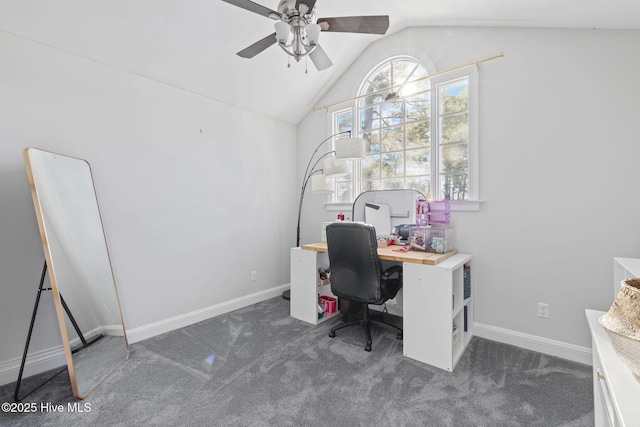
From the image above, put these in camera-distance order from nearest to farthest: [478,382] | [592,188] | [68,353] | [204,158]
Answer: [68,353] < [478,382] < [592,188] < [204,158]

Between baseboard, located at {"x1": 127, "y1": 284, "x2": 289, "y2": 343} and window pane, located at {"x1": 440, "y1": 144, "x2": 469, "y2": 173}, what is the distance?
96.8 inches

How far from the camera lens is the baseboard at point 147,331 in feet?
6.30

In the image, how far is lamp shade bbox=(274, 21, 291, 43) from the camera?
155cm

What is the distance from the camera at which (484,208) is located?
2.49 meters

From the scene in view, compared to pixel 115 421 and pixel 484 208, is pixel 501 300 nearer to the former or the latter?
pixel 484 208

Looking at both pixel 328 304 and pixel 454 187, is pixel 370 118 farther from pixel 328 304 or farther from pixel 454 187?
pixel 328 304

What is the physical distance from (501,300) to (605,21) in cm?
210

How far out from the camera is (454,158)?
270 centimetres

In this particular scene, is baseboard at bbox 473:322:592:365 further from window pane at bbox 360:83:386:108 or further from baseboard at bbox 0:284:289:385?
window pane at bbox 360:83:386:108

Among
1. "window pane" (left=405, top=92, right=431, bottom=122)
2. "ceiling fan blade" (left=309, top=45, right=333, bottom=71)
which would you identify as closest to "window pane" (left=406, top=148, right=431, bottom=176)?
"window pane" (left=405, top=92, right=431, bottom=122)

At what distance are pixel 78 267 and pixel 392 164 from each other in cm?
285

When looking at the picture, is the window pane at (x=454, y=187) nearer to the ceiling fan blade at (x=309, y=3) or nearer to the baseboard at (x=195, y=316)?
the ceiling fan blade at (x=309, y=3)

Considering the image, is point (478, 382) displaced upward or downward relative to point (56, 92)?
downward

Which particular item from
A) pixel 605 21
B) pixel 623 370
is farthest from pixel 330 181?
pixel 623 370
